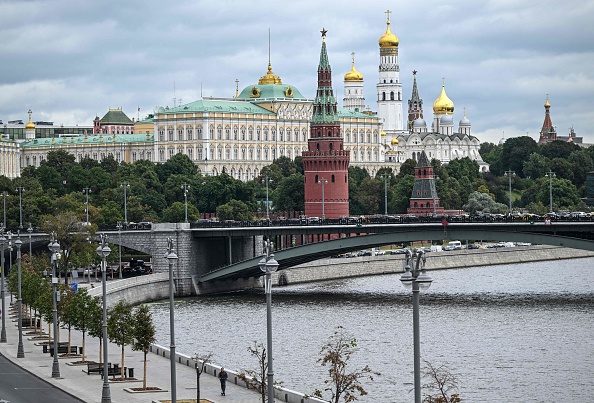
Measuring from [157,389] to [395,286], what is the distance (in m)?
53.3

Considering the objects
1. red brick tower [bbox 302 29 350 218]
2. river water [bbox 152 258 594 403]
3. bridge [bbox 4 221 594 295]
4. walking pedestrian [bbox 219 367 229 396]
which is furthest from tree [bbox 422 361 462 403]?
red brick tower [bbox 302 29 350 218]

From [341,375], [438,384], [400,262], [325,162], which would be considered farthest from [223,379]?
[325,162]

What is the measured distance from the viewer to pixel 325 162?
145750 mm

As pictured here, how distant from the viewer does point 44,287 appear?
71312 millimetres

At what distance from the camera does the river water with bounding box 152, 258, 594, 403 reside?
193ft

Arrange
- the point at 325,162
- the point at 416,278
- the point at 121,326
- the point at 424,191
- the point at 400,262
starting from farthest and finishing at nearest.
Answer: the point at 424,191 < the point at 325,162 < the point at 400,262 < the point at 121,326 < the point at 416,278

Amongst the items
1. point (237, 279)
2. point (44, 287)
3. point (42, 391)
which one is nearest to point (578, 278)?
point (237, 279)

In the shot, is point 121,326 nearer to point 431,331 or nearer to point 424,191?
point 431,331

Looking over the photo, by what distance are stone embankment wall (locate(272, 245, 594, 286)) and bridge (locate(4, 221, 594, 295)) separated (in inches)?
172

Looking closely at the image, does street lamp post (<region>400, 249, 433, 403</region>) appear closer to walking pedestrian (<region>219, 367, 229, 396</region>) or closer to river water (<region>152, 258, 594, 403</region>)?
walking pedestrian (<region>219, 367, 229, 396</region>)

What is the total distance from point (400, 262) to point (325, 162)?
24250 millimetres

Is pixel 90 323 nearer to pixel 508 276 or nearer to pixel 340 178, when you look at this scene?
pixel 508 276

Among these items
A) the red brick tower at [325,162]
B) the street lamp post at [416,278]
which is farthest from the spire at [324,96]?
the street lamp post at [416,278]

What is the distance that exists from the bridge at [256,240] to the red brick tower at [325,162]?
1361 inches
